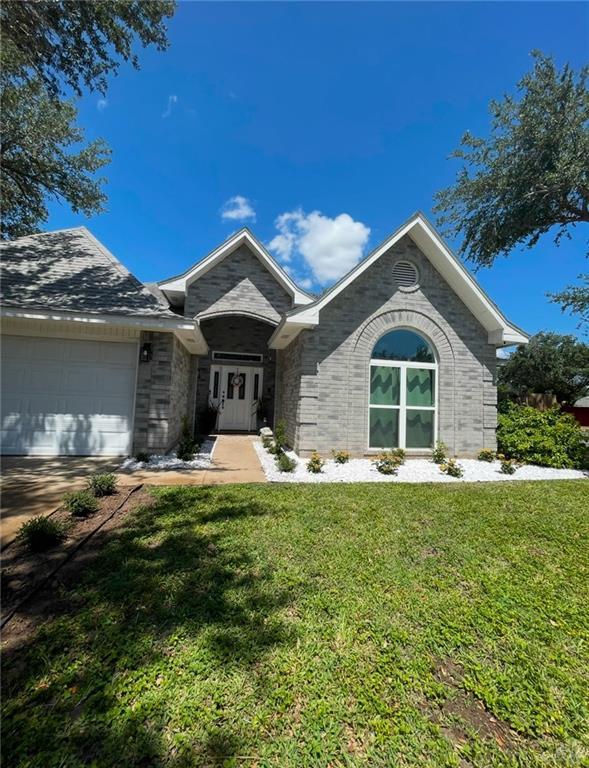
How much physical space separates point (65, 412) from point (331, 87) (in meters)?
12.0

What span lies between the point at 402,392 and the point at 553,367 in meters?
19.4

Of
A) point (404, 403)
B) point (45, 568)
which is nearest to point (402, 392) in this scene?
point (404, 403)

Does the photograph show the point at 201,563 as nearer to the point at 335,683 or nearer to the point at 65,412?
the point at 335,683

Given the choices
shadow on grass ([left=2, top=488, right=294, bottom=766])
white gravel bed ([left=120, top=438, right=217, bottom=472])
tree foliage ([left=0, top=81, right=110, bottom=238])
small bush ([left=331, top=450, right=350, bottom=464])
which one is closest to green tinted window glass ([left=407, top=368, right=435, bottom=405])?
small bush ([left=331, top=450, right=350, bottom=464])

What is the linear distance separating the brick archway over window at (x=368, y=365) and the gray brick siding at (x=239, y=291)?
397cm

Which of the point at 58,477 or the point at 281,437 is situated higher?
the point at 281,437

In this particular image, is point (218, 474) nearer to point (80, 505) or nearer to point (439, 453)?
point (80, 505)

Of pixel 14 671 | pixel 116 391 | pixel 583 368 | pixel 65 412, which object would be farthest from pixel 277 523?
pixel 583 368

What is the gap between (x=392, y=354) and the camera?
9781 millimetres

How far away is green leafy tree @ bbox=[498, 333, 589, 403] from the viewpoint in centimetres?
2280

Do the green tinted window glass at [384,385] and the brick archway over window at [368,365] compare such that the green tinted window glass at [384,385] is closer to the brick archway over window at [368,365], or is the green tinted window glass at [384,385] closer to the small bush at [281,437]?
the brick archway over window at [368,365]

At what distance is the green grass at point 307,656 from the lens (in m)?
1.78

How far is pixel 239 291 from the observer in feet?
40.4

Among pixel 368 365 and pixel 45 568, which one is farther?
pixel 368 365
